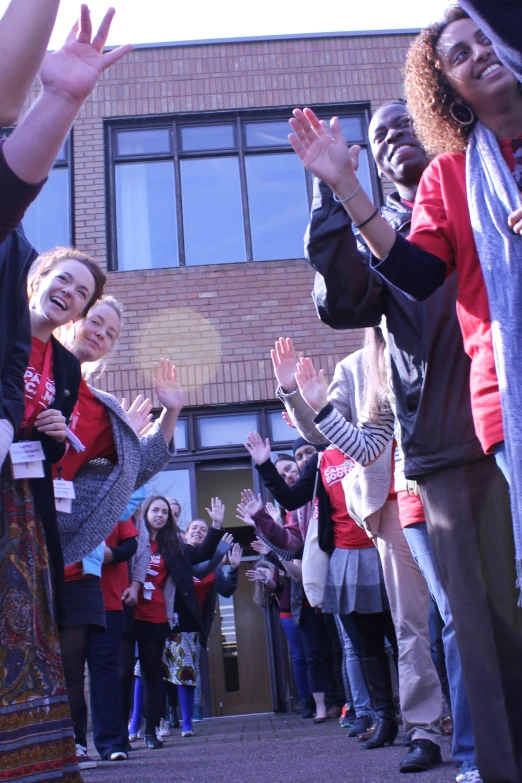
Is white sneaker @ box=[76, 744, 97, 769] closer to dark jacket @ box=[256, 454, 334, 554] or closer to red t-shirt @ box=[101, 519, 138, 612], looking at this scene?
red t-shirt @ box=[101, 519, 138, 612]

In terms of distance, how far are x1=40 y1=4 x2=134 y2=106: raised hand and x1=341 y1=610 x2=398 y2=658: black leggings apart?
3445 millimetres

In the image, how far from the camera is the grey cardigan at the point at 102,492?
3404 millimetres

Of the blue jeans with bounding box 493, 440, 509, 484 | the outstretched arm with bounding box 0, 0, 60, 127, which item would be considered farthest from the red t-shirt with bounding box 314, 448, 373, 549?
the outstretched arm with bounding box 0, 0, 60, 127

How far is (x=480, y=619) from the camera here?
77.2 inches

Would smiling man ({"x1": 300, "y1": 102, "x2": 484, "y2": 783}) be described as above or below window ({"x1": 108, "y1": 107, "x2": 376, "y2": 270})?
below

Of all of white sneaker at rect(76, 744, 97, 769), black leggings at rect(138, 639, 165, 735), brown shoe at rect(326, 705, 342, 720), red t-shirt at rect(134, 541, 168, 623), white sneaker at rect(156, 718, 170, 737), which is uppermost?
red t-shirt at rect(134, 541, 168, 623)

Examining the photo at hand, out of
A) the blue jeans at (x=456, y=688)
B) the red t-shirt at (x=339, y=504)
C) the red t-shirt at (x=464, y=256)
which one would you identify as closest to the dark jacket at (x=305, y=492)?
the red t-shirt at (x=339, y=504)

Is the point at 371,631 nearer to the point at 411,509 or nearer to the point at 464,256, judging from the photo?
the point at 411,509

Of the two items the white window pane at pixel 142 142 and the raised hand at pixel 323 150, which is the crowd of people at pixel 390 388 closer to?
the raised hand at pixel 323 150

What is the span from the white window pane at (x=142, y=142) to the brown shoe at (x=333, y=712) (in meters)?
7.22

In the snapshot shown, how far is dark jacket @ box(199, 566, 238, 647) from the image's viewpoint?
27.0 ft

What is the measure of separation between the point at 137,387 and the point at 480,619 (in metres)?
8.57

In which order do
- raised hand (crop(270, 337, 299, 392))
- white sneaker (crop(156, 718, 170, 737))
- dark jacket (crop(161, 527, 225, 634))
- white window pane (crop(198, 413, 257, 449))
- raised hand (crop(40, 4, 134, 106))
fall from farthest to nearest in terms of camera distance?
white window pane (crop(198, 413, 257, 449)) → white sneaker (crop(156, 718, 170, 737)) → dark jacket (crop(161, 527, 225, 634)) → raised hand (crop(270, 337, 299, 392)) → raised hand (crop(40, 4, 134, 106))

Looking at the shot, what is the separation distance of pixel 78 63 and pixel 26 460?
1245 millimetres
